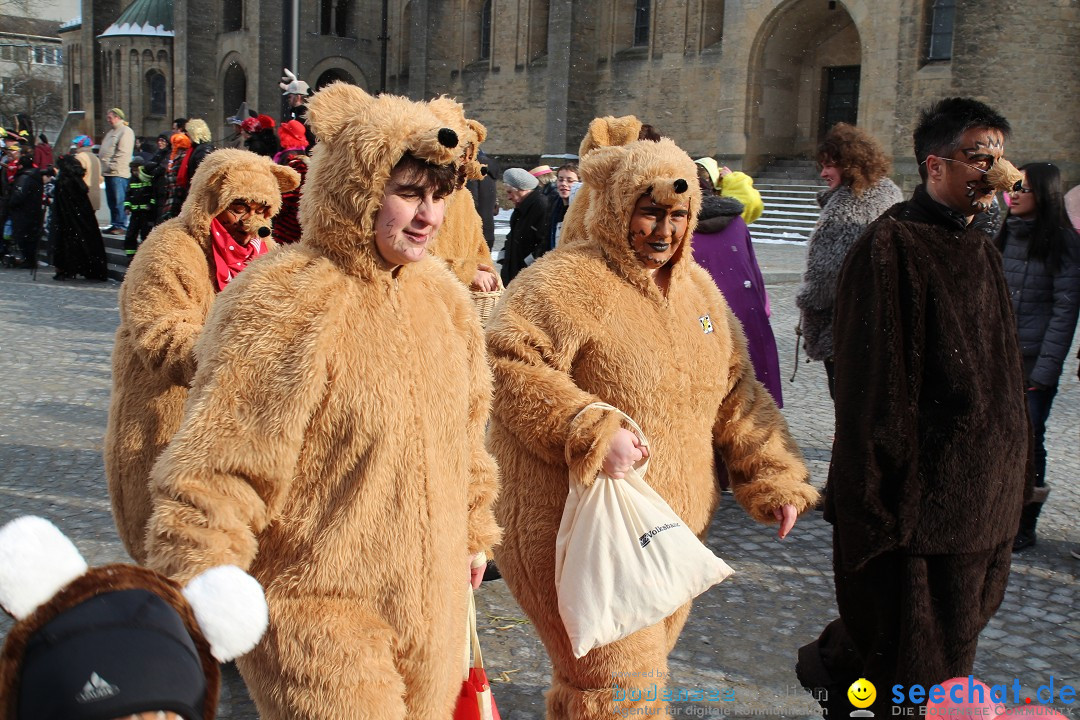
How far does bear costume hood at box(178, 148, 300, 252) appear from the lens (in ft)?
13.7

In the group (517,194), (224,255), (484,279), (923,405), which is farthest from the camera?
(517,194)

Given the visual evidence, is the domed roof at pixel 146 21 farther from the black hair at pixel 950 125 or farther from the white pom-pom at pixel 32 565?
the white pom-pom at pixel 32 565

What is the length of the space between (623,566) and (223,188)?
92.8 inches

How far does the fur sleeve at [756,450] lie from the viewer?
3.21 m

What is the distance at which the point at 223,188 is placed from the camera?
4.19 metres

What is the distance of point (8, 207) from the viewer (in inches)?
703

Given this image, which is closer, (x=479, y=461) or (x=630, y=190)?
(x=479, y=461)

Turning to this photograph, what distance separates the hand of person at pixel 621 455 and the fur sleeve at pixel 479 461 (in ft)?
1.10

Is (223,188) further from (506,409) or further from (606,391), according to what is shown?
(606,391)

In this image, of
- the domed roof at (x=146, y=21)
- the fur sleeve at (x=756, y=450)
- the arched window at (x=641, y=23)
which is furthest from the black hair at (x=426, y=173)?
the domed roof at (x=146, y=21)

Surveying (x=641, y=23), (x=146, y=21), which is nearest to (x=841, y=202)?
(x=641, y=23)

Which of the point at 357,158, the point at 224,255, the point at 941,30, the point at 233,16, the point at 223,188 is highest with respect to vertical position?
the point at 233,16

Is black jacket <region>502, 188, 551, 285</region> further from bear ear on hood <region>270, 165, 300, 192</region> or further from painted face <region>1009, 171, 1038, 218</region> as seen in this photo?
bear ear on hood <region>270, 165, 300, 192</region>

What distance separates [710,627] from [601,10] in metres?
30.1
